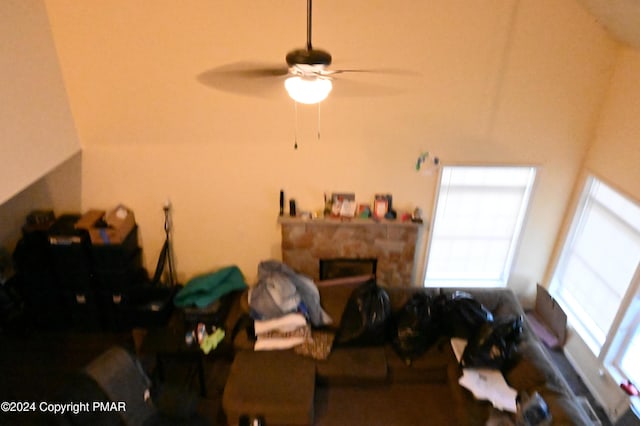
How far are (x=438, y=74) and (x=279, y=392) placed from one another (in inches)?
110

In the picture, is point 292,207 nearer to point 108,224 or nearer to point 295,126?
point 295,126

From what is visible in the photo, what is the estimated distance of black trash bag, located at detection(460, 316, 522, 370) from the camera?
3.15 m

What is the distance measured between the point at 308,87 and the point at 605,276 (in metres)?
3.08

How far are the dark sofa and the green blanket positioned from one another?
1.78 feet

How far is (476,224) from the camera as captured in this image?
4051 millimetres

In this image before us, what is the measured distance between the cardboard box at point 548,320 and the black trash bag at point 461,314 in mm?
858

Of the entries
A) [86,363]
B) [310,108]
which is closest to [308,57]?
[310,108]

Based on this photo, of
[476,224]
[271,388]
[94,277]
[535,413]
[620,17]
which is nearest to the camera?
[535,413]

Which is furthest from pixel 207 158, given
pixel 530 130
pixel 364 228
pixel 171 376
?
pixel 530 130

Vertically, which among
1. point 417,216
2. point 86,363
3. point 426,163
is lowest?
point 86,363

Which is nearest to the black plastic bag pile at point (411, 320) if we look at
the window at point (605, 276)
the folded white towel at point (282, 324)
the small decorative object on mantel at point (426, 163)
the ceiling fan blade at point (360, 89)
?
the folded white towel at point (282, 324)

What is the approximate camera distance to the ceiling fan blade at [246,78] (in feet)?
11.0

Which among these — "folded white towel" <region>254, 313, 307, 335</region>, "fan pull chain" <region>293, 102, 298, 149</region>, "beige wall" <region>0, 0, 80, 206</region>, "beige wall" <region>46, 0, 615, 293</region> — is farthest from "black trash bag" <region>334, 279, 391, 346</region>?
"beige wall" <region>0, 0, 80, 206</region>

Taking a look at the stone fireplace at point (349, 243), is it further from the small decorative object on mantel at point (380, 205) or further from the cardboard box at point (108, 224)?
the cardboard box at point (108, 224)
